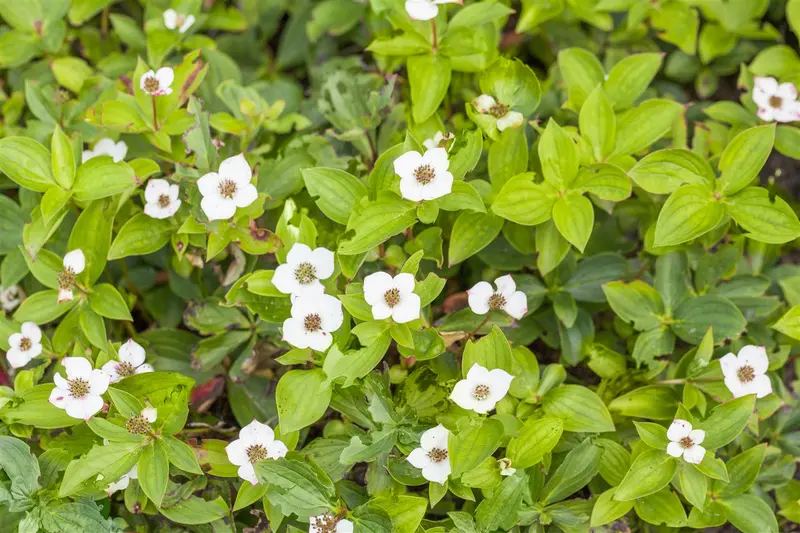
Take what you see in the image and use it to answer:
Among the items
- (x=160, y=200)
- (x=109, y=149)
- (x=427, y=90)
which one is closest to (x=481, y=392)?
(x=427, y=90)

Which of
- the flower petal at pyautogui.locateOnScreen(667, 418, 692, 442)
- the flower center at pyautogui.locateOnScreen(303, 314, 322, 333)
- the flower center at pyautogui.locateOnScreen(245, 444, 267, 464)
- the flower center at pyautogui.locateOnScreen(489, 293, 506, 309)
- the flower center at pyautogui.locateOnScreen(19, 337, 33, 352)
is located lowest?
the flower center at pyautogui.locateOnScreen(245, 444, 267, 464)

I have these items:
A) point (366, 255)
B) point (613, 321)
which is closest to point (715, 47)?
point (613, 321)

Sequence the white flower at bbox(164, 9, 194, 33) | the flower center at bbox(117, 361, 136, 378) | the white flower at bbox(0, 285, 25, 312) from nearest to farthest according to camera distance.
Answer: the flower center at bbox(117, 361, 136, 378) → the white flower at bbox(0, 285, 25, 312) → the white flower at bbox(164, 9, 194, 33)

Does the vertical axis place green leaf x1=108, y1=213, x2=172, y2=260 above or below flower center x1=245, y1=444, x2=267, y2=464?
above

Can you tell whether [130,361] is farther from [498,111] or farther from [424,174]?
[498,111]

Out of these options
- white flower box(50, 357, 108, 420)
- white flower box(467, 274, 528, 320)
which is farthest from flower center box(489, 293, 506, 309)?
white flower box(50, 357, 108, 420)

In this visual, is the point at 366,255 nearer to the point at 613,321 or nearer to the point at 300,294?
the point at 300,294

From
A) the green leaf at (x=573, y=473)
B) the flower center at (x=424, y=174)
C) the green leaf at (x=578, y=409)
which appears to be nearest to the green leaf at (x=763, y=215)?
the green leaf at (x=578, y=409)

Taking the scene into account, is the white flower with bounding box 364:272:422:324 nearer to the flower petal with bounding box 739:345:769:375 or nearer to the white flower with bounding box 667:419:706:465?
the white flower with bounding box 667:419:706:465
